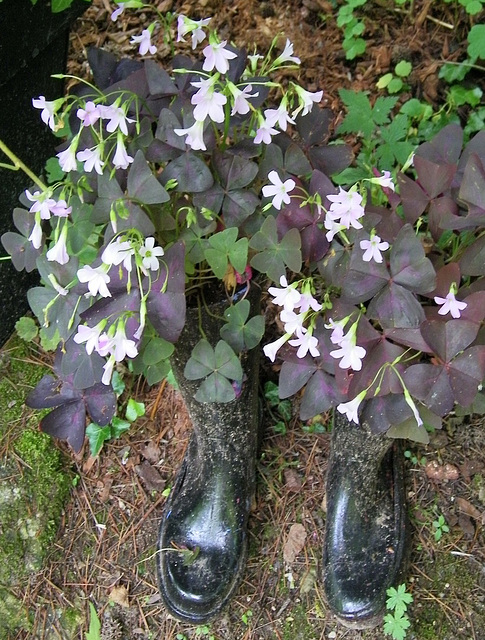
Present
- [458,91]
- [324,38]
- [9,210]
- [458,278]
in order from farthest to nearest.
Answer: [324,38], [458,91], [9,210], [458,278]

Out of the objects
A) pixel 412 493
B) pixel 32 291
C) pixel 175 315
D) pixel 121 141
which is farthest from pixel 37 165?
pixel 412 493

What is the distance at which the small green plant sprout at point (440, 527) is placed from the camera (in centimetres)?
151

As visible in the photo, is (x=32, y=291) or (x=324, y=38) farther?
(x=324, y=38)

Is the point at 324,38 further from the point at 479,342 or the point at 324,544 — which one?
the point at 324,544

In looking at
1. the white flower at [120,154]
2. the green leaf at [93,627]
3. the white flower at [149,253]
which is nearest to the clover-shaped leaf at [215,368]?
the white flower at [149,253]

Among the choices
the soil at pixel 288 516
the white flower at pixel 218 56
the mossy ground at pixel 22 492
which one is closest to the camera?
the white flower at pixel 218 56

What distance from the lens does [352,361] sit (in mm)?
965

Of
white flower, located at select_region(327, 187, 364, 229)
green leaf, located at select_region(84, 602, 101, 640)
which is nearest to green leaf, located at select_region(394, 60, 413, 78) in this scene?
white flower, located at select_region(327, 187, 364, 229)

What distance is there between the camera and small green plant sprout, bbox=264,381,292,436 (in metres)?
1.68

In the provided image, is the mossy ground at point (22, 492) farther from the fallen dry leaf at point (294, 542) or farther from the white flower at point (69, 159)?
the white flower at point (69, 159)

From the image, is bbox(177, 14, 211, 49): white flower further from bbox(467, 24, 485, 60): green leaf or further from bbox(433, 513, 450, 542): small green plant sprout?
bbox(433, 513, 450, 542): small green plant sprout

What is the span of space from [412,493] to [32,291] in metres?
1.09

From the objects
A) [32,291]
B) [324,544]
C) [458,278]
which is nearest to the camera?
[458,278]

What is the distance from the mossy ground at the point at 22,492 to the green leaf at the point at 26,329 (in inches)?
4.0
